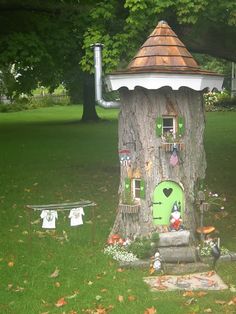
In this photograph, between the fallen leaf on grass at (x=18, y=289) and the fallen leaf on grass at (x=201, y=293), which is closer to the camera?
the fallen leaf on grass at (x=201, y=293)

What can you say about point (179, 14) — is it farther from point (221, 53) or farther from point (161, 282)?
point (161, 282)

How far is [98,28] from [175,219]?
5.23 metres

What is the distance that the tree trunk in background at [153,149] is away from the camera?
8.25 meters

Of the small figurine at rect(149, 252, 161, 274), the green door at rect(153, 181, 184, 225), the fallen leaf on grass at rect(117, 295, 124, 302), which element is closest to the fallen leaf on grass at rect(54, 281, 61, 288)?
the fallen leaf on grass at rect(117, 295, 124, 302)

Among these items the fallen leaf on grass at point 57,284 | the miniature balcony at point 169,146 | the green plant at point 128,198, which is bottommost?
the fallen leaf on grass at point 57,284

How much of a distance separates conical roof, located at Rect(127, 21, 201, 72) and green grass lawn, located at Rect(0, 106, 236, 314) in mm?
2550

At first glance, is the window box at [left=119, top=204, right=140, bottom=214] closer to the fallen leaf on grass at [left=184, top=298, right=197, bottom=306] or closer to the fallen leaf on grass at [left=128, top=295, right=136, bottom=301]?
the fallen leaf on grass at [left=128, top=295, right=136, bottom=301]

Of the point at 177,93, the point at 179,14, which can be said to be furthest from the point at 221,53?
the point at 177,93

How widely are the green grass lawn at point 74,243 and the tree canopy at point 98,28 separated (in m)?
3.00

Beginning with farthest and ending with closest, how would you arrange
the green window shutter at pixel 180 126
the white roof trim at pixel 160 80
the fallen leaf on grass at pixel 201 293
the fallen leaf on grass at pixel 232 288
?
the green window shutter at pixel 180 126 < the white roof trim at pixel 160 80 < the fallen leaf on grass at pixel 232 288 < the fallen leaf on grass at pixel 201 293

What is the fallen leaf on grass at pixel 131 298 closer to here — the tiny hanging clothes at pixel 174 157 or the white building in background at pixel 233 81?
Result: the tiny hanging clothes at pixel 174 157

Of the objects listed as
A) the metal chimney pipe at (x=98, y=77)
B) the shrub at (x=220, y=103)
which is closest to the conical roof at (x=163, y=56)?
the metal chimney pipe at (x=98, y=77)

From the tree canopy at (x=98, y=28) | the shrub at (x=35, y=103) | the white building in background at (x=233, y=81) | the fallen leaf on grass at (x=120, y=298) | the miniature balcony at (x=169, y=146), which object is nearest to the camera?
the fallen leaf on grass at (x=120, y=298)

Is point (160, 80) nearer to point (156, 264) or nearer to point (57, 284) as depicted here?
point (156, 264)
